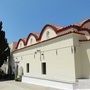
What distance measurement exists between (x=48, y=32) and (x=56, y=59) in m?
3.79

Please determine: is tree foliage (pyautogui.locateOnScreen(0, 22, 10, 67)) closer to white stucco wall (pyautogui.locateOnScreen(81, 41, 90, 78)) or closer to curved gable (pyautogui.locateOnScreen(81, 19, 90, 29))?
curved gable (pyautogui.locateOnScreen(81, 19, 90, 29))

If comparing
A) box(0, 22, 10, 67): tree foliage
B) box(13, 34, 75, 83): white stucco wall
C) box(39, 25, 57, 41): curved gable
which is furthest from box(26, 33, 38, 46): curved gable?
box(0, 22, 10, 67): tree foliage

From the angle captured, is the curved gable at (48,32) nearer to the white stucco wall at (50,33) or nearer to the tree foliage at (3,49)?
the white stucco wall at (50,33)

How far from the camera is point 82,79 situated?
1602 cm

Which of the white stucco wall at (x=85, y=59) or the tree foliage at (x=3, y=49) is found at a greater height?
the tree foliage at (x=3, y=49)

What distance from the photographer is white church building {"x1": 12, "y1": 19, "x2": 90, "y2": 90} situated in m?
16.7

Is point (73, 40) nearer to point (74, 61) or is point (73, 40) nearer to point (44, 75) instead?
point (74, 61)

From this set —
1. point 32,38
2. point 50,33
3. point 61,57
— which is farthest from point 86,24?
point 32,38

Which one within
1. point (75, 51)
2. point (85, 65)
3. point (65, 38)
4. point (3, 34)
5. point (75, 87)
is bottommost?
point (75, 87)

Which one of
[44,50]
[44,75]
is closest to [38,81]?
[44,75]

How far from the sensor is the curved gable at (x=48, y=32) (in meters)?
20.6

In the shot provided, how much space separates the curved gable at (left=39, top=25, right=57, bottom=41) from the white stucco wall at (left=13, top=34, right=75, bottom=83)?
1008mm

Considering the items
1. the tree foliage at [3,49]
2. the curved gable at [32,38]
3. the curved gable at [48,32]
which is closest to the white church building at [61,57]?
the curved gable at [48,32]

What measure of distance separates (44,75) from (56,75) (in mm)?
2366
